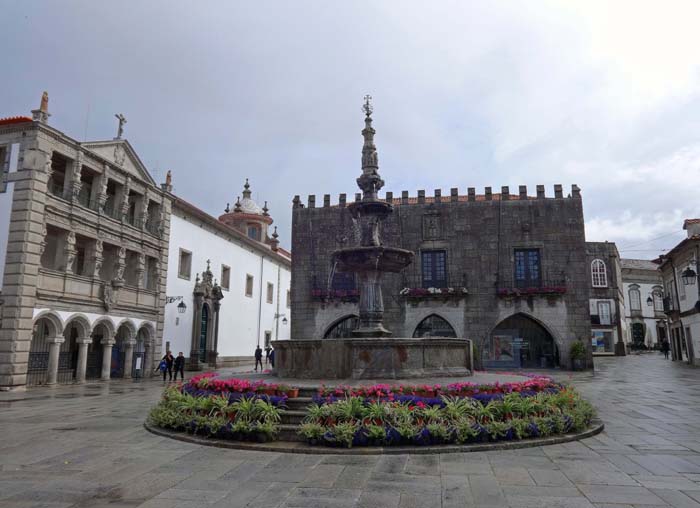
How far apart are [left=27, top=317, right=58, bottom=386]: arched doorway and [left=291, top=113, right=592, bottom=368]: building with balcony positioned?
1211 cm

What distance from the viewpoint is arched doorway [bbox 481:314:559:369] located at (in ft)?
92.3

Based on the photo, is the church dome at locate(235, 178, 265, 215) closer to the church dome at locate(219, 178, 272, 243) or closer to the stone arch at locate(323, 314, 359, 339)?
the church dome at locate(219, 178, 272, 243)

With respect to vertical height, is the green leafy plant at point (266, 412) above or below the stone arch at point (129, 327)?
below

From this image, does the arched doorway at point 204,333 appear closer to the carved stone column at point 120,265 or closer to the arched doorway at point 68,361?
the carved stone column at point 120,265

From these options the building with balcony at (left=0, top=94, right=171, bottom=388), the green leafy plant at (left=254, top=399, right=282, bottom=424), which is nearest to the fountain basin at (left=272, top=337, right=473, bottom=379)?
the green leafy plant at (left=254, top=399, right=282, bottom=424)

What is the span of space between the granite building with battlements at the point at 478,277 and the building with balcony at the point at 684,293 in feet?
26.3

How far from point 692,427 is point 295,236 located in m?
23.0

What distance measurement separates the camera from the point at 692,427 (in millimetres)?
9602

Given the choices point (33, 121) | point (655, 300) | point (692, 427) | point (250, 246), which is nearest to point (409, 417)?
point (692, 427)

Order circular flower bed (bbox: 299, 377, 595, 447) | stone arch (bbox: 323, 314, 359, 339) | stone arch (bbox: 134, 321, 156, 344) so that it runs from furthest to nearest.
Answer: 1. stone arch (bbox: 323, 314, 359, 339)
2. stone arch (bbox: 134, 321, 156, 344)
3. circular flower bed (bbox: 299, 377, 595, 447)

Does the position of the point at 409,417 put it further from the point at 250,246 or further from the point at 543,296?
the point at 250,246

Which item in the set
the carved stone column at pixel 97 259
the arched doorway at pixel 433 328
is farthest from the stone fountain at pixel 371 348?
the arched doorway at pixel 433 328

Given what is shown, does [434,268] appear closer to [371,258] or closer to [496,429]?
[371,258]

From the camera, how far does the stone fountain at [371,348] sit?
10.6 meters
